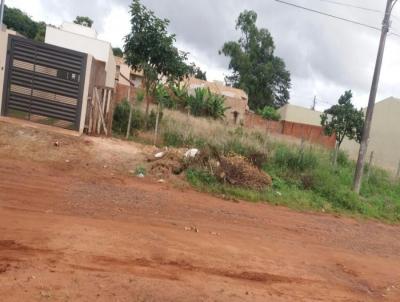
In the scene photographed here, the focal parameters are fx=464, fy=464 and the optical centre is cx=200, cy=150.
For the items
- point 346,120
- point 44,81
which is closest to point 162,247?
point 44,81

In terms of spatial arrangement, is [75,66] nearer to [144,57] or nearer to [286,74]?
[144,57]

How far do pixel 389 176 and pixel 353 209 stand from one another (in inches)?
223

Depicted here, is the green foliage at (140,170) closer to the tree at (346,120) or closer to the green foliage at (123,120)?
the green foliage at (123,120)

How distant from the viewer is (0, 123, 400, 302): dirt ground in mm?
4680

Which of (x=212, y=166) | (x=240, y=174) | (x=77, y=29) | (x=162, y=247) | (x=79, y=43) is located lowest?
(x=162, y=247)

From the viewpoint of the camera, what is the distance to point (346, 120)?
26.8m

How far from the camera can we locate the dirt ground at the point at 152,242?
4.68m

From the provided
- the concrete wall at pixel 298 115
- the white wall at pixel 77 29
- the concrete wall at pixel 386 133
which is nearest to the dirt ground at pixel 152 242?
the white wall at pixel 77 29

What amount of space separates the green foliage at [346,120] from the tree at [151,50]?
12398 millimetres

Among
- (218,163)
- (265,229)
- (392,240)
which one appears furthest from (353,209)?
(265,229)

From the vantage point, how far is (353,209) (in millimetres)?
12648

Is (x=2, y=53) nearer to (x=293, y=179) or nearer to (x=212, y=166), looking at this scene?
(x=212, y=166)

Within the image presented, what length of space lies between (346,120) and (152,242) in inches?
896

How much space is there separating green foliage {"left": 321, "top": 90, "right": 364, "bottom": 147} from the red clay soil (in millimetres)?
16806
